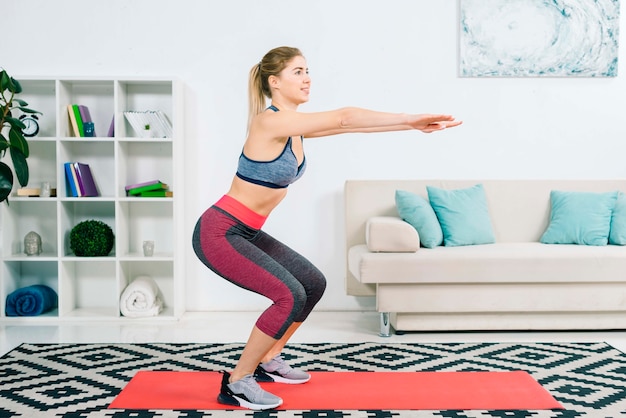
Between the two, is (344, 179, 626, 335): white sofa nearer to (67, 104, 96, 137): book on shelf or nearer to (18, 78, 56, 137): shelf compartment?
(67, 104, 96, 137): book on shelf

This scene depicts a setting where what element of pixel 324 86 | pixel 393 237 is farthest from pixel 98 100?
pixel 393 237

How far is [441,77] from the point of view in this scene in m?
4.80

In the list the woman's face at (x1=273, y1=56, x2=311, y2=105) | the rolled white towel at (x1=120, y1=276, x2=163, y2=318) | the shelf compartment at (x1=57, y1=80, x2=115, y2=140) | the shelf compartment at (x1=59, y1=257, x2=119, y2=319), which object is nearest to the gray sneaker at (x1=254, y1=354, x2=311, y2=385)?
the woman's face at (x1=273, y1=56, x2=311, y2=105)

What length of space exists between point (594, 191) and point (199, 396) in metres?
2.97

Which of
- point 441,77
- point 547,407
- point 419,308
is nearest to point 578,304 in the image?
point 419,308

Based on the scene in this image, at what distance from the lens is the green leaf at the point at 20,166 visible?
13.5 feet

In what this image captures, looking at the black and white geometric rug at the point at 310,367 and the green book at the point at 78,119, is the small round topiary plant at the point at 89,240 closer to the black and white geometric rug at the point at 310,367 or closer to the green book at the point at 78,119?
the green book at the point at 78,119

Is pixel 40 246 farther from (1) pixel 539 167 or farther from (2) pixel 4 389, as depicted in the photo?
(1) pixel 539 167

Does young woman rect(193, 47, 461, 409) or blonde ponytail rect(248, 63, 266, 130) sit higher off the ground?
blonde ponytail rect(248, 63, 266, 130)

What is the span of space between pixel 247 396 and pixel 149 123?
2424 mm

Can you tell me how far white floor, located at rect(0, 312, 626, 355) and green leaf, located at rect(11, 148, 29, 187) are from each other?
851 mm

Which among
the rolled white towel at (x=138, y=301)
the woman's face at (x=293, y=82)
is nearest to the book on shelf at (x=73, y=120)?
the rolled white towel at (x=138, y=301)

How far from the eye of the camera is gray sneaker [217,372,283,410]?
2586mm

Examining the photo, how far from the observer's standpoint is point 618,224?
4.25 metres
